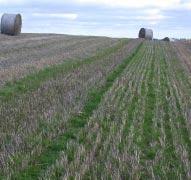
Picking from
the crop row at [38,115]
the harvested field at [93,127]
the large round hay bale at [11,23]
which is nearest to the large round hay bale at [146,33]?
the large round hay bale at [11,23]

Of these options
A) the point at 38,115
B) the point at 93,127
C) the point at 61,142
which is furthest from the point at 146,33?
the point at 61,142

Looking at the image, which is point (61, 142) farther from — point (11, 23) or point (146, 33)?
point (146, 33)

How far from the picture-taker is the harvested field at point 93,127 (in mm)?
8094

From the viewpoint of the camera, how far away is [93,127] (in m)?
10.8

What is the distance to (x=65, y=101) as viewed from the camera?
44.8ft

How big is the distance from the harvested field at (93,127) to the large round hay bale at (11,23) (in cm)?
2554

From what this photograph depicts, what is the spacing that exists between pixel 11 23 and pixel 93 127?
3483cm

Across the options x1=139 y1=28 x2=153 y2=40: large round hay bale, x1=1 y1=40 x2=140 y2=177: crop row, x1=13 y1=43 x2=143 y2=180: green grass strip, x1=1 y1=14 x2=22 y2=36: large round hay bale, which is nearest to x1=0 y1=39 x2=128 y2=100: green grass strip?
x1=1 y1=40 x2=140 y2=177: crop row

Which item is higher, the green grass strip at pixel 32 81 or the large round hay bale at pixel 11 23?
the large round hay bale at pixel 11 23

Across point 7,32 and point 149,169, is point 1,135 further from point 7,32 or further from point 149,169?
point 7,32

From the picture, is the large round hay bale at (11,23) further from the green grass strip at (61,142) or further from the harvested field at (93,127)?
the green grass strip at (61,142)

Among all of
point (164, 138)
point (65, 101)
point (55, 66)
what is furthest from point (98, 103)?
point (55, 66)

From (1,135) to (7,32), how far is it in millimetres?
37409

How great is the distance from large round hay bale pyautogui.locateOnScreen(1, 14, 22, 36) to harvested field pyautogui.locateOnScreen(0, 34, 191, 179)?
25541 millimetres
